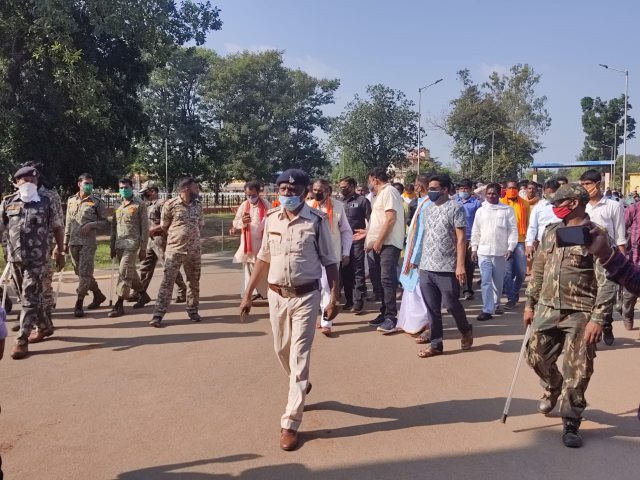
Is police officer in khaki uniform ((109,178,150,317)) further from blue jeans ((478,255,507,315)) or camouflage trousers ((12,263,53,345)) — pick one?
blue jeans ((478,255,507,315))

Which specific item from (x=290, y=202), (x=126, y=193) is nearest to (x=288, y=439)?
(x=290, y=202)

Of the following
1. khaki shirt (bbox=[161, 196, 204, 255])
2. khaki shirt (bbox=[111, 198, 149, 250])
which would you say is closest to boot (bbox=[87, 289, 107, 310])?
khaki shirt (bbox=[111, 198, 149, 250])

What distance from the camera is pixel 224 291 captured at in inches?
402

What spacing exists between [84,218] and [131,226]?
0.64 metres

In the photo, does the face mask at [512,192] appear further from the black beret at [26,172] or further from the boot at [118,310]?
the black beret at [26,172]

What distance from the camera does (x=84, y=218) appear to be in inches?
316

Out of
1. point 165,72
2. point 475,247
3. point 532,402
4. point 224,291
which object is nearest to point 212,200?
point 165,72

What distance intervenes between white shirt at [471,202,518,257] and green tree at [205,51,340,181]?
3127cm

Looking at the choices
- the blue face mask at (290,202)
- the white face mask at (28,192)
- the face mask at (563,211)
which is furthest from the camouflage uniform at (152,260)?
the face mask at (563,211)

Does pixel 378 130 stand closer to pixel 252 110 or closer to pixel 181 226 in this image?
pixel 252 110

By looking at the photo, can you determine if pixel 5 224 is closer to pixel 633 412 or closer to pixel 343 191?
pixel 343 191

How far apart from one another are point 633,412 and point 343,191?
5.31m

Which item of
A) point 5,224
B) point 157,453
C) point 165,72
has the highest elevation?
point 165,72

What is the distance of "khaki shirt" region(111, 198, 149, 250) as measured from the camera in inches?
324
